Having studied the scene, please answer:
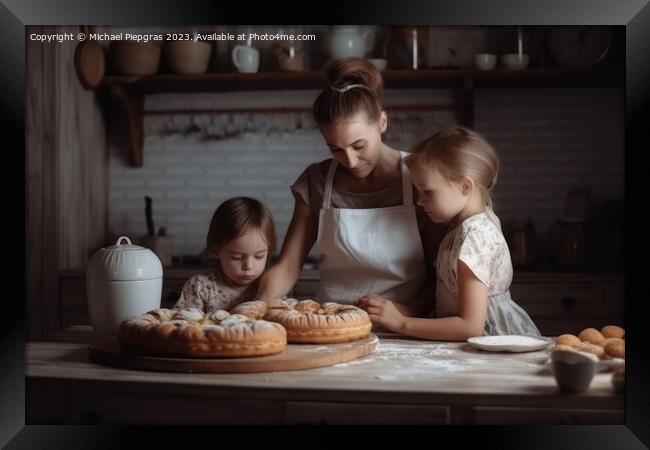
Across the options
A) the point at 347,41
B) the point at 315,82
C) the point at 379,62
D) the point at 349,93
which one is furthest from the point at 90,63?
the point at 349,93

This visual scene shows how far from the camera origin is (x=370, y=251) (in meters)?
2.26

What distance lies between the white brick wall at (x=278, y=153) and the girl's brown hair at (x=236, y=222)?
1060 mm

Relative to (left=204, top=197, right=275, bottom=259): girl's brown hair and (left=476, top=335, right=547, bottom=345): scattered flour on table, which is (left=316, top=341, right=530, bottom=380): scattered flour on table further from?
(left=204, top=197, right=275, bottom=259): girl's brown hair

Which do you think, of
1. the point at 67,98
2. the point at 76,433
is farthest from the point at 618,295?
the point at 67,98

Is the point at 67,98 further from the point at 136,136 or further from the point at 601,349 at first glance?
the point at 601,349

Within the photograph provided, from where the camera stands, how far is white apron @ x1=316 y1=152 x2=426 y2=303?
222cm

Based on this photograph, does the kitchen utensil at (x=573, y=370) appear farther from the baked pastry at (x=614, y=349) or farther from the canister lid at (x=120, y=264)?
the canister lid at (x=120, y=264)

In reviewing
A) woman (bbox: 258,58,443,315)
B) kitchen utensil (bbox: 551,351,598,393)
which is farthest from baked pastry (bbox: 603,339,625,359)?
woman (bbox: 258,58,443,315)

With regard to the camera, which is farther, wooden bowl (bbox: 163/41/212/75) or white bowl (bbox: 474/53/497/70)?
wooden bowl (bbox: 163/41/212/75)

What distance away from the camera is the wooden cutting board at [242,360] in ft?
5.06

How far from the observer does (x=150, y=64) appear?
3.41 m

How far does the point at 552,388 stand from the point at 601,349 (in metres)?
0.31

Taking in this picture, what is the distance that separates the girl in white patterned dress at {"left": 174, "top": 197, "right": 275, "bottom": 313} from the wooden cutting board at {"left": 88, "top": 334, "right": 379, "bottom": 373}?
63 cm

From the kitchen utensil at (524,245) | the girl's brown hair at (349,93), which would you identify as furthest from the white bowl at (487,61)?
the girl's brown hair at (349,93)
